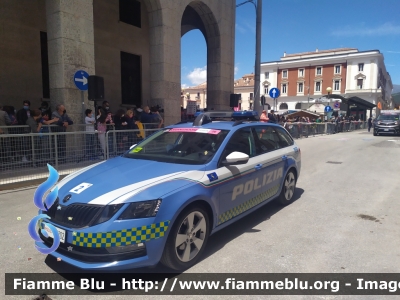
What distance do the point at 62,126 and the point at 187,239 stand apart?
21.3ft

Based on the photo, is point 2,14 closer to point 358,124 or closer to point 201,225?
point 201,225

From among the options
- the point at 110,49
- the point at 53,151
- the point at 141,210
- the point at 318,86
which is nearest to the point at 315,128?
the point at 110,49

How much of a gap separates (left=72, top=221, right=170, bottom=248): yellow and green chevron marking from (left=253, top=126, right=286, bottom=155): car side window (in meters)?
2.40

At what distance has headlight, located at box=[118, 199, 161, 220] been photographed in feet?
9.23

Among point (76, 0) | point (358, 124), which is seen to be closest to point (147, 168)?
point (76, 0)

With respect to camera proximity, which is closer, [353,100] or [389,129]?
[389,129]

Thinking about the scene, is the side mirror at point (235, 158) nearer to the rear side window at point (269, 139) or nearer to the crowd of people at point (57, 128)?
the rear side window at point (269, 139)

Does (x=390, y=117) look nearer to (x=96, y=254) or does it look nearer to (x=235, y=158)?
(x=235, y=158)

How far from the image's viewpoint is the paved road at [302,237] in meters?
3.41

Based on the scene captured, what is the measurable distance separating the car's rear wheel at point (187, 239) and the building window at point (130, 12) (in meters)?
14.9

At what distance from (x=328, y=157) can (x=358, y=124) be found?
29.5 meters

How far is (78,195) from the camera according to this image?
3039 mm

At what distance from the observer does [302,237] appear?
165 inches

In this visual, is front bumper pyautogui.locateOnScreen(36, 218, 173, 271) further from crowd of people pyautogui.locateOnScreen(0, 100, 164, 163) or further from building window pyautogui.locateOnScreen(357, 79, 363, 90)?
building window pyautogui.locateOnScreen(357, 79, 363, 90)
